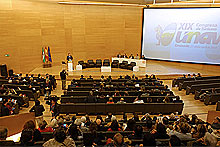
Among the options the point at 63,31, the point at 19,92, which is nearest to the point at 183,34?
the point at 63,31

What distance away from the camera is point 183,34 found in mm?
16375

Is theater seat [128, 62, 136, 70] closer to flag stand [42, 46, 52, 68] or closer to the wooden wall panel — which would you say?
the wooden wall panel

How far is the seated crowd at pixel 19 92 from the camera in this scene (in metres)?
8.05

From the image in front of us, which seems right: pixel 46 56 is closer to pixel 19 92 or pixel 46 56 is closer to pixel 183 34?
pixel 19 92

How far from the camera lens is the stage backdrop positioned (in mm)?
15172

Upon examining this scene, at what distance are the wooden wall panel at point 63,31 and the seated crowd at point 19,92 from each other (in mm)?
4506

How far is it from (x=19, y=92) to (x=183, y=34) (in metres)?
12.9

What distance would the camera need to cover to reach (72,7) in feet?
55.9

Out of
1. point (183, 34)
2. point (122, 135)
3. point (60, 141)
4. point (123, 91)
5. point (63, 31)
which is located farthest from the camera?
point (63, 31)

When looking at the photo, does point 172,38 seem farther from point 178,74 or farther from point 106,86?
point 106,86

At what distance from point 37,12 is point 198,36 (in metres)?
12.5

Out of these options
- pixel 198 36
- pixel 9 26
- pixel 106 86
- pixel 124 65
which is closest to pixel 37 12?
pixel 9 26

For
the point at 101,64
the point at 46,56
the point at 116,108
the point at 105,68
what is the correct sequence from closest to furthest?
the point at 116,108 → the point at 105,68 → the point at 46,56 → the point at 101,64

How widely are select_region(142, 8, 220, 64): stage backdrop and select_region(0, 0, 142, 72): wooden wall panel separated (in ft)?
4.38
